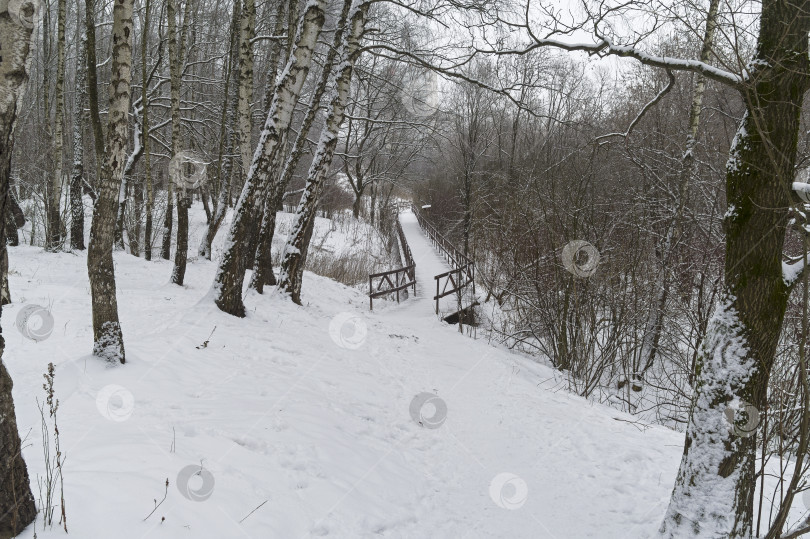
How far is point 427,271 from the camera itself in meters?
17.7

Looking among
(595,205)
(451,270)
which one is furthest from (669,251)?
(451,270)

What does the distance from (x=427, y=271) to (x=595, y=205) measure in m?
9.72

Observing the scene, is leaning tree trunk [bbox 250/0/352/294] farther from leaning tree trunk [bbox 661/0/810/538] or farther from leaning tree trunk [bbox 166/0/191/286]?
leaning tree trunk [bbox 661/0/810/538]

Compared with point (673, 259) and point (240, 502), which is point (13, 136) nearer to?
point (240, 502)

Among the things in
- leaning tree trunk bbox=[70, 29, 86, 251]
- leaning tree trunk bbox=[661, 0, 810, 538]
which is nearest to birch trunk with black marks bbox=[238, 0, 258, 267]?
leaning tree trunk bbox=[70, 29, 86, 251]

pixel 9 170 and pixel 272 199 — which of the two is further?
pixel 272 199

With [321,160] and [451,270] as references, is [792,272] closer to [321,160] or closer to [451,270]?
[321,160]

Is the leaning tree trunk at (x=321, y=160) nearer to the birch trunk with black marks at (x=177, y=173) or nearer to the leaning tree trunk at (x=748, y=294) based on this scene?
the birch trunk with black marks at (x=177, y=173)

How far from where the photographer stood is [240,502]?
2.79 m

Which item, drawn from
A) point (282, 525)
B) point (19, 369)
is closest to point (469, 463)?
point (282, 525)

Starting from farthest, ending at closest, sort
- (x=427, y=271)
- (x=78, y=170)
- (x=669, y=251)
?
(x=427, y=271), (x=78, y=170), (x=669, y=251)

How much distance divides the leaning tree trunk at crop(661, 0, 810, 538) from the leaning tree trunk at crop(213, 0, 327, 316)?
5.53m

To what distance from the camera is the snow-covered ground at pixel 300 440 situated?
273 centimetres

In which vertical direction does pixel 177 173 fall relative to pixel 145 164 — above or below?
below
